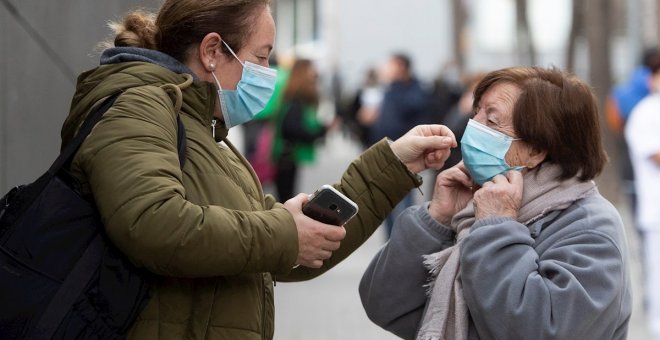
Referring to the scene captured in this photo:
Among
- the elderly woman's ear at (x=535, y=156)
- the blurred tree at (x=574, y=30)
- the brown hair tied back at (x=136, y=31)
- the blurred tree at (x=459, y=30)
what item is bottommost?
the blurred tree at (x=459, y=30)

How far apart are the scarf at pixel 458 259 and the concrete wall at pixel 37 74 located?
64.6 inches

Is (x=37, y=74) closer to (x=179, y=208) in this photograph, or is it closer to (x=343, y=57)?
(x=179, y=208)

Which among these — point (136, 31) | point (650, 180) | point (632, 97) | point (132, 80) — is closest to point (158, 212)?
point (132, 80)

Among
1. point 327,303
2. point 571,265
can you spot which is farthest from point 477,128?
point 327,303

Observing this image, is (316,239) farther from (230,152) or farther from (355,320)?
(355,320)

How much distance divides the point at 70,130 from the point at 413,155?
1107 millimetres

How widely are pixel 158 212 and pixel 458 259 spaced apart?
36.5 inches

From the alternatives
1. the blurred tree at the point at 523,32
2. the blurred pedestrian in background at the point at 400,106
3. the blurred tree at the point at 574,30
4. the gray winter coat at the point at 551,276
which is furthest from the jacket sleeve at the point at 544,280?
the blurred tree at the point at 523,32

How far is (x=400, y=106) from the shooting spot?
14.0m

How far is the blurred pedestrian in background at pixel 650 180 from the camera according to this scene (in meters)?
8.52

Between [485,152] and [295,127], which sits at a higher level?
[485,152]

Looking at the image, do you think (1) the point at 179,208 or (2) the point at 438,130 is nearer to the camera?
(1) the point at 179,208

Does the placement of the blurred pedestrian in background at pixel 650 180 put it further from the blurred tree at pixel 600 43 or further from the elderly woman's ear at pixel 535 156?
the blurred tree at pixel 600 43

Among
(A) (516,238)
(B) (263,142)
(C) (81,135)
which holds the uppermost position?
(C) (81,135)
